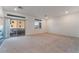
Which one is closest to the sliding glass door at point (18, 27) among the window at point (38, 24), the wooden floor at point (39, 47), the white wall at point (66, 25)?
the window at point (38, 24)

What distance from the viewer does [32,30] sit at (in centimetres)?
975

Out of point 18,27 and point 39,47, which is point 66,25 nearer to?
point 18,27

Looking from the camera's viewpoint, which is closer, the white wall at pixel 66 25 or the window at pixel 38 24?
the white wall at pixel 66 25

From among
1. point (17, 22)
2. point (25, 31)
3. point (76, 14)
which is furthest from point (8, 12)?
point (76, 14)

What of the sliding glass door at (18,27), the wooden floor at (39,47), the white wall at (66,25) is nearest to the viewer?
the wooden floor at (39,47)

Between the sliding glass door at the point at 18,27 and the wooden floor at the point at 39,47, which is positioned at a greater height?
the sliding glass door at the point at 18,27

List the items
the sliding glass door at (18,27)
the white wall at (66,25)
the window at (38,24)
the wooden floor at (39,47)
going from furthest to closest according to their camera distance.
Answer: the window at (38,24)
the sliding glass door at (18,27)
the white wall at (66,25)
the wooden floor at (39,47)

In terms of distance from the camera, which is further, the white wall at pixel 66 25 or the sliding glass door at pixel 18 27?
the sliding glass door at pixel 18 27

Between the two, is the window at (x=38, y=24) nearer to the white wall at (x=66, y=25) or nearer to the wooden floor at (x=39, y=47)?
the white wall at (x=66, y=25)

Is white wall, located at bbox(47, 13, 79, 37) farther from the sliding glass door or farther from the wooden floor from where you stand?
the sliding glass door

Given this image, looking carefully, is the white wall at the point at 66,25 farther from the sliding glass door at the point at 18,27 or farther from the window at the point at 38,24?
the sliding glass door at the point at 18,27

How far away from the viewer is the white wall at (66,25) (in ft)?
25.0
